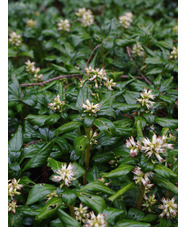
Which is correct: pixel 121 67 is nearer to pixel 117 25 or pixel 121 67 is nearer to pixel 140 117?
pixel 117 25

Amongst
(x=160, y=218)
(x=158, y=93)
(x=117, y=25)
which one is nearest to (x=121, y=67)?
(x=117, y=25)

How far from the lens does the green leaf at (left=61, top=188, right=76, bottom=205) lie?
1.23 metres

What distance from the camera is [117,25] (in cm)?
236

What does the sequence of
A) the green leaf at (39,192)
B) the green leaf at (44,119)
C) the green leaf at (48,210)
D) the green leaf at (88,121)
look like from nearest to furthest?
1. the green leaf at (48,210)
2. the green leaf at (39,192)
3. the green leaf at (88,121)
4. the green leaf at (44,119)

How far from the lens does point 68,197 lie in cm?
124

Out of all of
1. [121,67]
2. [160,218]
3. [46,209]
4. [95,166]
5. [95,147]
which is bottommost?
[160,218]

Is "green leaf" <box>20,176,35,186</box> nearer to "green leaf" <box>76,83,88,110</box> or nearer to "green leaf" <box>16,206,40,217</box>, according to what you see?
"green leaf" <box>16,206,40,217</box>

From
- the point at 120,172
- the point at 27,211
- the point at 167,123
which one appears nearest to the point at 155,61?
the point at 167,123

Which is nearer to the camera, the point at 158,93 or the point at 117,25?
the point at 158,93

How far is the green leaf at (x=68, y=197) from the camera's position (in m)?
1.23

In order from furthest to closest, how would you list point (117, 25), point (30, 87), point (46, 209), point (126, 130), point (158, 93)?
point (117, 25) → point (30, 87) → point (158, 93) → point (126, 130) → point (46, 209)

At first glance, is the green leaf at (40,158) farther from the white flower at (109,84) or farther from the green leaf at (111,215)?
the white flower at (109,84)

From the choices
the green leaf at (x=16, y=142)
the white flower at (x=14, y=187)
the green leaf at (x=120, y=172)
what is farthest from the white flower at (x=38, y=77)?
the green leaf at (x=120, y=172)
